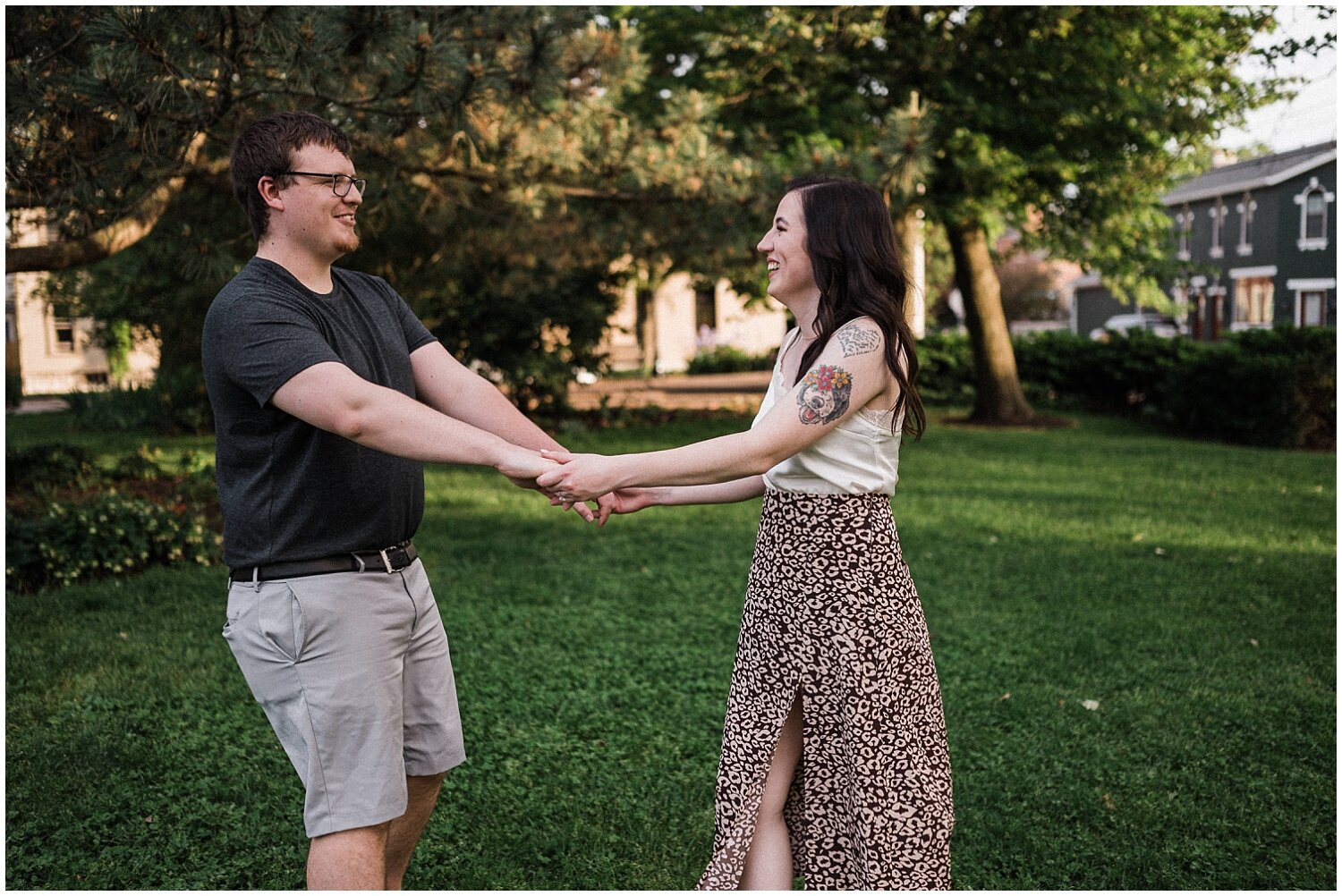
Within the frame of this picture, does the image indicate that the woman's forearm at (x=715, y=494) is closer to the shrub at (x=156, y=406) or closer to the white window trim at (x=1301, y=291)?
the shrub at (x=156, y=406)

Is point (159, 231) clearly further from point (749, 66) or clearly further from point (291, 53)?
point (749, 66)

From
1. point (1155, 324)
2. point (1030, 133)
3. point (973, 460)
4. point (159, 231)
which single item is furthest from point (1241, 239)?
point (159, 231)

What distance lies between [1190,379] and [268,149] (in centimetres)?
1500

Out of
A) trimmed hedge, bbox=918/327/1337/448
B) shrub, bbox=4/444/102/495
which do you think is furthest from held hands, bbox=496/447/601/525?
trimmed hedge, bbox=918/327/1337/448

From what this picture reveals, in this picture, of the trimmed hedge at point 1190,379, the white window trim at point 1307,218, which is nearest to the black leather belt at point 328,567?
the trimmed hedge at point 1190,379

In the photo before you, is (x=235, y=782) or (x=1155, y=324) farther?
(x=1155, y=324)

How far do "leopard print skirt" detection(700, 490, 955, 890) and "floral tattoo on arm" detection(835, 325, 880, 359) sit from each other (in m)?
0.35

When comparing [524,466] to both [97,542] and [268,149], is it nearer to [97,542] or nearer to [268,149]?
[268,149]

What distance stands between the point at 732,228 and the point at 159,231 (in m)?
4.55

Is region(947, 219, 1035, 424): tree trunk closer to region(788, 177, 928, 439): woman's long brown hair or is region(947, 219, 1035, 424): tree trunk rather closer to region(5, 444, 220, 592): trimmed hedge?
region(5, 444, 220, 592): trimmed hedge

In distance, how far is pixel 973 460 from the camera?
12.5m

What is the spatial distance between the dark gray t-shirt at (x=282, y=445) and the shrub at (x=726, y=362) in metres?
28.4

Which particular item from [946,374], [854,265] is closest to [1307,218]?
[946,374]

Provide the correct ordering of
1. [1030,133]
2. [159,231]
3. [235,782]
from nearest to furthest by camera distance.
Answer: [235,782] → [159,231] → [1030,133]
